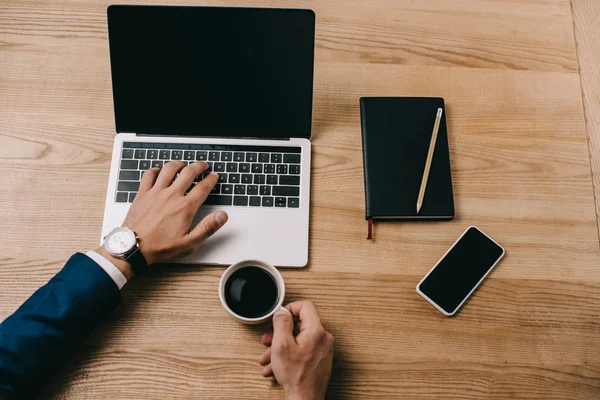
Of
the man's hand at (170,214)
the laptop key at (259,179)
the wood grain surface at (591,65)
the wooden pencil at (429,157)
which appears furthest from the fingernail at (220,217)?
the wood grain surface at (591,65)

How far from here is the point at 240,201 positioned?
35.2 inches

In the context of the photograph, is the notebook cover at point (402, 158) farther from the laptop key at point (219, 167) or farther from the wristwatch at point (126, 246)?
the wristwatch at point (126, 246)

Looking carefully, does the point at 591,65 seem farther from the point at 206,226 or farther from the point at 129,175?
the point at 129,175

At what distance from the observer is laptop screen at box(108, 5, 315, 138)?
83 cm

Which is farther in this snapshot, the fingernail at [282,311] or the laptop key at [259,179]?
the laptop key at [259,179]

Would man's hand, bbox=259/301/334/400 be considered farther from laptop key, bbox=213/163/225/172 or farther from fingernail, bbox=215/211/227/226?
laptop key, bbox=213/163/225/172

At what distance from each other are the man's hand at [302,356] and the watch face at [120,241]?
29cm

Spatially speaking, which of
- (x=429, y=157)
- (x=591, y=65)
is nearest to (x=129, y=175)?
(x=429, y=157)

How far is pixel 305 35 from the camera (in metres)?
0.83

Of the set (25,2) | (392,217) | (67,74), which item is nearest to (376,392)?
(392,217)

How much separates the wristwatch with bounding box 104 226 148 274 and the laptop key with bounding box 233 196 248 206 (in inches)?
7.6

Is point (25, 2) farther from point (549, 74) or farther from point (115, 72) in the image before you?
point (549, 74)

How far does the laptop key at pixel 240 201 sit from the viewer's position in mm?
892

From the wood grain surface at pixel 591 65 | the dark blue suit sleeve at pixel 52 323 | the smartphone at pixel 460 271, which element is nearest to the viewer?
the dark blue suit sleeve at pixel 52 323
